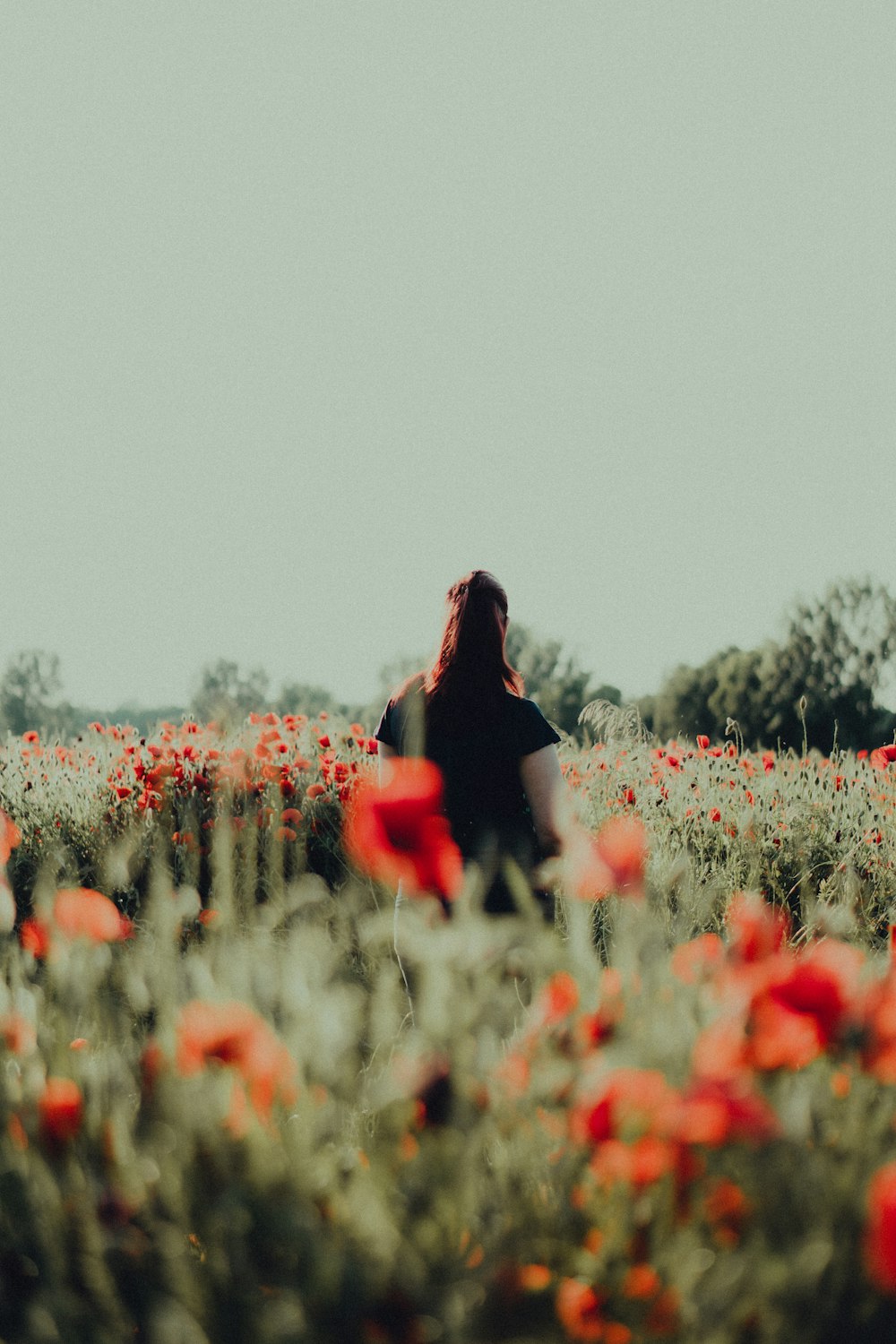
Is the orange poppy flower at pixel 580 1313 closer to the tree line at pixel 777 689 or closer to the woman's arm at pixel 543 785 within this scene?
the woman's arm at pixel 543 785

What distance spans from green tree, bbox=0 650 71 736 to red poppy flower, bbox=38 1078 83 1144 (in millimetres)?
50125

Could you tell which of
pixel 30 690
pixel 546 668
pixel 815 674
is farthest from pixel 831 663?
pixel 30 690

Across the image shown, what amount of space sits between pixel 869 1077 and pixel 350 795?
360cm

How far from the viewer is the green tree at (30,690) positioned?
1909 inches

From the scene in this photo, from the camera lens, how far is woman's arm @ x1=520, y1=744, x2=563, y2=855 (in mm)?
2494

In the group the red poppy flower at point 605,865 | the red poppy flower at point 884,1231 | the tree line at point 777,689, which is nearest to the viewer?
the red poppy flower at point 884,1231

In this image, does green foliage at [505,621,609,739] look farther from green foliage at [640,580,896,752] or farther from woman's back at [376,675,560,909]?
woman's back at [376,675,560,909]

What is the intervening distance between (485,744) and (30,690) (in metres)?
52.5

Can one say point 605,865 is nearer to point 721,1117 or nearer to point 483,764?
point 721,1117

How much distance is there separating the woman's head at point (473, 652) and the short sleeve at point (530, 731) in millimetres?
77

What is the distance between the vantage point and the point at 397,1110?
1.12 m

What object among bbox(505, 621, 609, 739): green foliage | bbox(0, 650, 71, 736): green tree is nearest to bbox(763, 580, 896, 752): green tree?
bbox(505, 621, 609, 739): green foliage

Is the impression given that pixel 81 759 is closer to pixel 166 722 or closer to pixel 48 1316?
pixel 166 722

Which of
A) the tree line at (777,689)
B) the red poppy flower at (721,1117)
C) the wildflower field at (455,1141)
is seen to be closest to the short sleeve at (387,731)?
the wildflower field at (455,1141)
